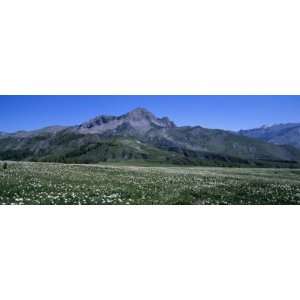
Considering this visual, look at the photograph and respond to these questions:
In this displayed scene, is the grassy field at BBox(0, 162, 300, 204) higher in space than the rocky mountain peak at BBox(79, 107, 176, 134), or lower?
lower

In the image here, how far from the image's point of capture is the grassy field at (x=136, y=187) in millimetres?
18172

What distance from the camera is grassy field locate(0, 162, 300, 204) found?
18.2 metres

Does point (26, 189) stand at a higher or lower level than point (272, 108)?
lower

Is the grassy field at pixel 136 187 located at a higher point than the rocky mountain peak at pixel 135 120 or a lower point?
lower

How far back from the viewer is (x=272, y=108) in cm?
2127

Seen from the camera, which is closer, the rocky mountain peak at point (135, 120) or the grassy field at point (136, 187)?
the grassy field at point (136, 187)

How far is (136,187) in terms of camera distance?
65.7ft

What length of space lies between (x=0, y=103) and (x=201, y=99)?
1036cm

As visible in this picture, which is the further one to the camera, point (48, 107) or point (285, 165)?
point (285, 165)

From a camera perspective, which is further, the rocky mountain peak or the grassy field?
the rocky mountain peak
